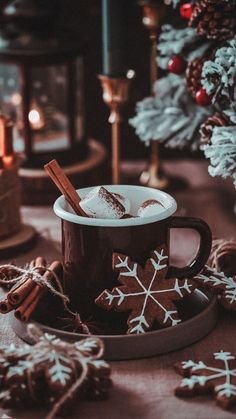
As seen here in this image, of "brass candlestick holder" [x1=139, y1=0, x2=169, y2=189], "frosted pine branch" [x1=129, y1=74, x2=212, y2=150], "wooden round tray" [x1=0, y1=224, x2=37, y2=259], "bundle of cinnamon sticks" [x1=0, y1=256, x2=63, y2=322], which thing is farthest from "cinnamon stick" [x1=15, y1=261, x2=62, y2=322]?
"brass candlestick holder" [x1=139, y1=0, x2=169, y2=189]

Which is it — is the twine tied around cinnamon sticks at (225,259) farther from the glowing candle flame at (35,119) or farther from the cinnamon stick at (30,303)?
the glowing candle flame at (35,119)

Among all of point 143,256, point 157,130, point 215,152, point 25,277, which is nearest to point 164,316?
point 143,256

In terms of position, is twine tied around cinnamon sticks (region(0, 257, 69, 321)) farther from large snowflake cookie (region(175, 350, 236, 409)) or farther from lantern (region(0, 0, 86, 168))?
lantern (region(0, 0, 86, 168))

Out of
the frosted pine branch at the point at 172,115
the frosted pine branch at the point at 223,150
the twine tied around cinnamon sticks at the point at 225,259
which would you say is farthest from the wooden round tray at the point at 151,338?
the frosted pine branch at the point at 172,115

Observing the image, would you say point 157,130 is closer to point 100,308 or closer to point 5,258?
point 5,258

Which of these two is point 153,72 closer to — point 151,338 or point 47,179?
point 47,179

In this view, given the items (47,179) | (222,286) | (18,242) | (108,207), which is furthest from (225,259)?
(47,179)
